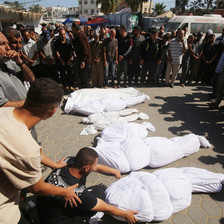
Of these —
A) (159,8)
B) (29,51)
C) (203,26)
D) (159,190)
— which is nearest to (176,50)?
(29,51)

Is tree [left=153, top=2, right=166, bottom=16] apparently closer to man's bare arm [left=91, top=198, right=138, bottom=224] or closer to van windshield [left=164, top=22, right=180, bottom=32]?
van windshield [left=164, top=22, right=180, bottom=32]

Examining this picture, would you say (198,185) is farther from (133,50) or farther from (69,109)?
(133,50)

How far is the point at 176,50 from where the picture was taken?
5266 mm

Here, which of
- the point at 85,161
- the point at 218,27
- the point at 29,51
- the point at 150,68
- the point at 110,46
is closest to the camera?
the point at 85,161

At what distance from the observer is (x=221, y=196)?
6.71ft

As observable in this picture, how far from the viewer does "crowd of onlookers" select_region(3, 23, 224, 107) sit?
4.65 m

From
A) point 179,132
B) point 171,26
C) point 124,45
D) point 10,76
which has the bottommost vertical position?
point 179,132

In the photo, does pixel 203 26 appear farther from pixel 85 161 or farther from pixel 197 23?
pixel 85 161

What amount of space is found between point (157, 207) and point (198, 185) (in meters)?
0.67

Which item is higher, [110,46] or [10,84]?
[110,46]

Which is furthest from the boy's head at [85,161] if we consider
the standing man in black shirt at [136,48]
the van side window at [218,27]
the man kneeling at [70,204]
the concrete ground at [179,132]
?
the van side window at [218,27]

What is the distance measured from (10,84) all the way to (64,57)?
321 centimetres

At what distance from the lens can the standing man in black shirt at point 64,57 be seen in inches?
181

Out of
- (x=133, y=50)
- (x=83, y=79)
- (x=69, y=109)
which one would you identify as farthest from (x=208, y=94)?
(x=69, y=109)
